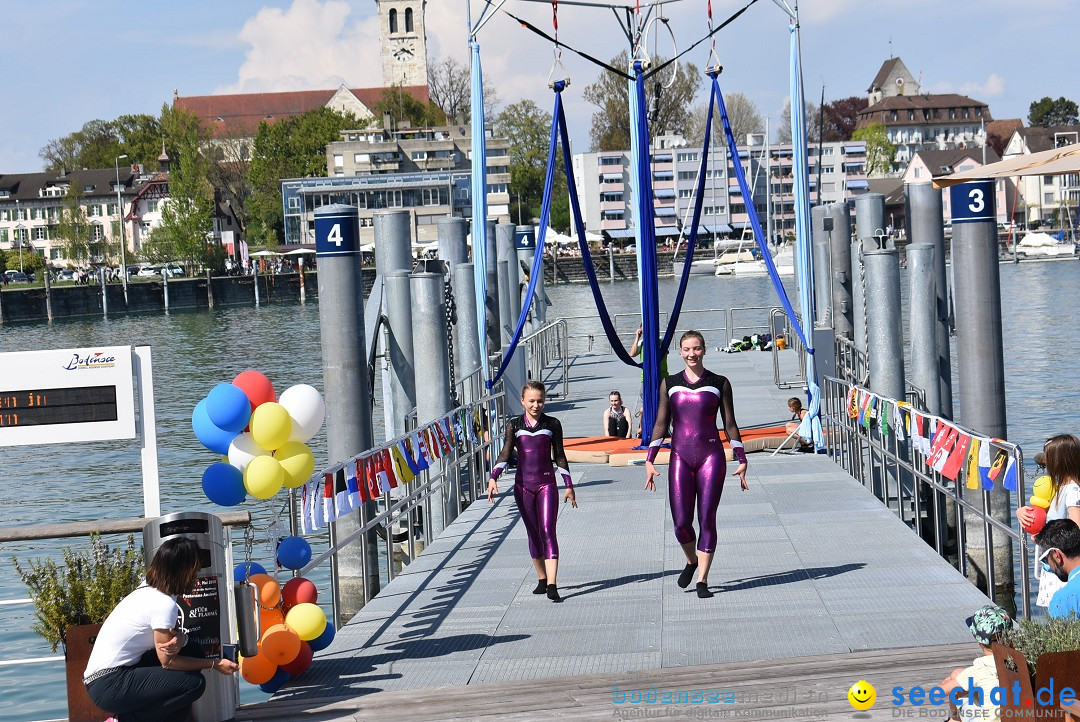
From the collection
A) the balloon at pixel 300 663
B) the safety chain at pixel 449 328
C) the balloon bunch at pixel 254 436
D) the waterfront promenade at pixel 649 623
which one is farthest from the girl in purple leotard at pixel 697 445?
the safety chain at pixel 449 328

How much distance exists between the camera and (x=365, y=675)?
8.63 m

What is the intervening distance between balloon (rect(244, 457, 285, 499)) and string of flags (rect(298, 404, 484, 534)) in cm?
22

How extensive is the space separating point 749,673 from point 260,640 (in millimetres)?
2910

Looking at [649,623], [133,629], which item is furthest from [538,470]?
[133,629]

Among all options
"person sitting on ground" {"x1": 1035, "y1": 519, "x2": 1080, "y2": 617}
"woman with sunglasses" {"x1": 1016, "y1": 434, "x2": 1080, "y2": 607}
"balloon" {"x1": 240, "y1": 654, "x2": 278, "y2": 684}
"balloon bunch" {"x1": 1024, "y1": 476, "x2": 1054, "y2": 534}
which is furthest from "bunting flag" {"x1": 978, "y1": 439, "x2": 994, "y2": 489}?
"balloon" {"x1": 240, "y1": 654, "x2": 278, "y2": 684}

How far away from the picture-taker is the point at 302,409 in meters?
9.84

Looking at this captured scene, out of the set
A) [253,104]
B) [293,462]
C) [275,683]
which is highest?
[253,104]

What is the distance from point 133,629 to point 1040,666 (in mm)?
4384

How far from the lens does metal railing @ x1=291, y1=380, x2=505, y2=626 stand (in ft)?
38.0

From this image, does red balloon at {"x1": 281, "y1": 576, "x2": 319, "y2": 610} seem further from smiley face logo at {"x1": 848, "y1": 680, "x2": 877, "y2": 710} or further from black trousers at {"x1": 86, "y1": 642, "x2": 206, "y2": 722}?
smiley face logo at {"x1": 848, "y1": 680, "x2": 877, "y2": 710}

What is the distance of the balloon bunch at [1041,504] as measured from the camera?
27.6ft

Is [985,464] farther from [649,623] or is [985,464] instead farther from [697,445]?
[649,623]

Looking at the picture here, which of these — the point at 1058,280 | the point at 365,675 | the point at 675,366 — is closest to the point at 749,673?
the point at 365,675

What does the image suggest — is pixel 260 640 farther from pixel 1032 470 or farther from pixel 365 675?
pixel 1032 470
